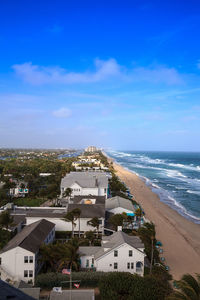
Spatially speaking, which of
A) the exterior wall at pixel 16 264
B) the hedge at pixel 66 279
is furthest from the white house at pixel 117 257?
the exterior wall at pixel 16 264

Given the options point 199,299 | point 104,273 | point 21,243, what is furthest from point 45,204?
point 199,299

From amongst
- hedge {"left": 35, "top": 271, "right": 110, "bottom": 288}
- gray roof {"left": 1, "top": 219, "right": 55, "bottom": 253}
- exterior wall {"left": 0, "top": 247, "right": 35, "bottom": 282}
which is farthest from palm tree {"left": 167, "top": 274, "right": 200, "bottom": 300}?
gray roof {"left": 1, "top": 219, "right": 55, "bottom": 253}

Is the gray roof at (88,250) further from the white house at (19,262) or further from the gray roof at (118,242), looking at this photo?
the white house at (19,262)

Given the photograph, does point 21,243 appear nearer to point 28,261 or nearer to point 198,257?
point 28,261

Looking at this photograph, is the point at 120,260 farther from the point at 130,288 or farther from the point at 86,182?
the point at 86,182

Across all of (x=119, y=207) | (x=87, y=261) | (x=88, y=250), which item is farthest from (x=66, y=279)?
(x=119, y=207)

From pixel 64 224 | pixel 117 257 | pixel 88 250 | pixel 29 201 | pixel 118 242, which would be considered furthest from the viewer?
pixel 29 201

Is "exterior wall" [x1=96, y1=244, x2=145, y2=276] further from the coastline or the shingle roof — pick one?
the shingle roof
